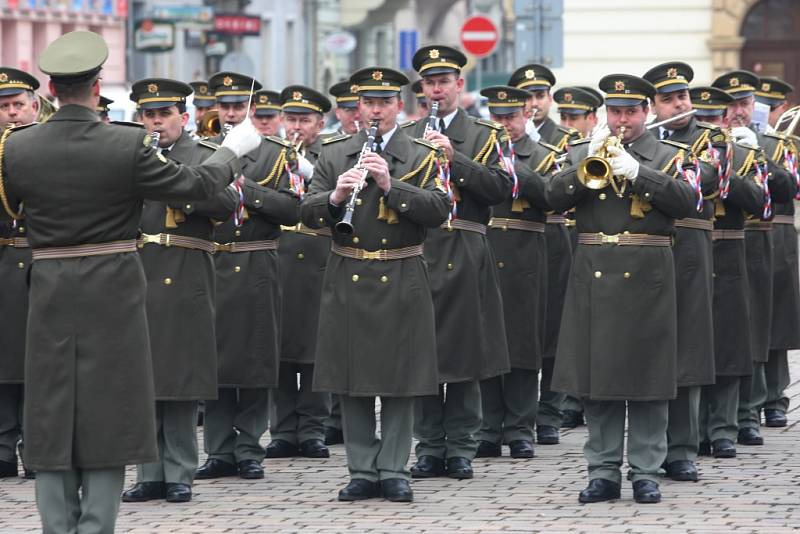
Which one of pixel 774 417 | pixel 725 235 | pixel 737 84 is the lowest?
pixel 774 417

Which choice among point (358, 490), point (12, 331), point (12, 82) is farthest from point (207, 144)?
point (358, 490)

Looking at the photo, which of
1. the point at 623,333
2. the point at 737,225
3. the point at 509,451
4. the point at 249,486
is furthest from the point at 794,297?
the point at 249,486

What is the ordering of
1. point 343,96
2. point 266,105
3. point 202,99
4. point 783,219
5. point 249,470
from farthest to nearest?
point 202,99 → point 343,96 → point 783,219 → point 266,105 → point 249,470

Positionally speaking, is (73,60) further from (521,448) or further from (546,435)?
(546,435)

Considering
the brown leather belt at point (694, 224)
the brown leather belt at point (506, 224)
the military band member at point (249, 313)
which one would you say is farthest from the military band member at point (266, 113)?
the brown leather belt at point (694, 224)

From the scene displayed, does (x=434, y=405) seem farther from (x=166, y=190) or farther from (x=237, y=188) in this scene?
(x=166, y=190)

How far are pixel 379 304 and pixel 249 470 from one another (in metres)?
1.38

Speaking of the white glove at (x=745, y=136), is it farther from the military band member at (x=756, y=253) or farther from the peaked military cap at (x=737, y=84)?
the peaked military cap at (x=737, y=84)

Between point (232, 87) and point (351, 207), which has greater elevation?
point (232, 87)

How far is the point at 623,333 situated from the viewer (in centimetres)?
1015

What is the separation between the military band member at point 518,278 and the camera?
39.1 feet

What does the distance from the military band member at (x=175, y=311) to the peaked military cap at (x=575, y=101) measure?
420cm

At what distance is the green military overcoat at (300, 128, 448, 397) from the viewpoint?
33.4 feet

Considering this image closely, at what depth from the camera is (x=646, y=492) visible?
395 inches
